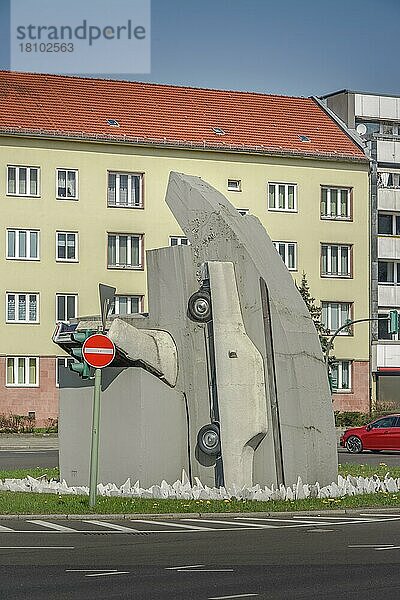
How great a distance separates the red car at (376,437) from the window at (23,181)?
76.0ft

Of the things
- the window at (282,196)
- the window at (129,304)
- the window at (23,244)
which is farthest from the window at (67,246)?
the window at (282,196)

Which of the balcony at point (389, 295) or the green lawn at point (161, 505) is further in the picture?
the balcony at point (389, 295)

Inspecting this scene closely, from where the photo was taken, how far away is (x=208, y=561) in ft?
45.6

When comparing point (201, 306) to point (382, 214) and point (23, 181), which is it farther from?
point (382, 214)

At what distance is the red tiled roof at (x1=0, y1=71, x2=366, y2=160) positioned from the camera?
6184 centimetres

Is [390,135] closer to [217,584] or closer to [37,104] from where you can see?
[37,104]

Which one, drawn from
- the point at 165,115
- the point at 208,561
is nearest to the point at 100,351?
the point at 208,561

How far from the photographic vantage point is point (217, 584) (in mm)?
12070

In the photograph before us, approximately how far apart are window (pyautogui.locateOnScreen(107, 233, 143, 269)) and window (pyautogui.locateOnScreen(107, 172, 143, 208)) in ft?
4.99

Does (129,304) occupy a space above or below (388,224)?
below

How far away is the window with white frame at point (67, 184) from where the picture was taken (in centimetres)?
6084

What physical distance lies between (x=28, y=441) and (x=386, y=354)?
24503 millimetres

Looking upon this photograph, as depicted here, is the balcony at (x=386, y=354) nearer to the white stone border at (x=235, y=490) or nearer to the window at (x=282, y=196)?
the window at (x=282, y=196)

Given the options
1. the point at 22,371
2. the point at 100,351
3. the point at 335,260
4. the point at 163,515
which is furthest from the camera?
the point at 335,260
